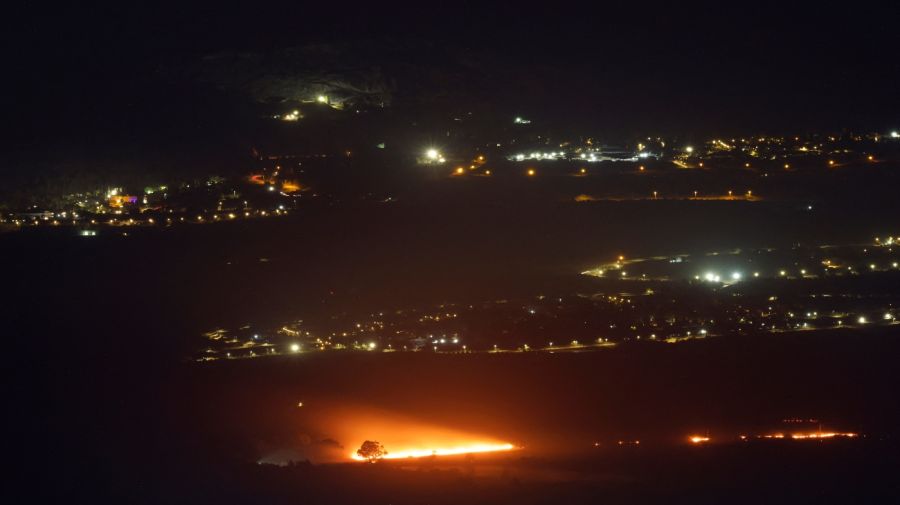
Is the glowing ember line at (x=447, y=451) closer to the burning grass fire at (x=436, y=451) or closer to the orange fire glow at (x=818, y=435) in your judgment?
the burning grass fire at (x=436, y=451)

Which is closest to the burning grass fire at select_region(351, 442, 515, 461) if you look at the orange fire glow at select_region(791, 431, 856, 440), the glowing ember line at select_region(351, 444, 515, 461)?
the glowing ember line at select_region(351, 444, 515, 461)

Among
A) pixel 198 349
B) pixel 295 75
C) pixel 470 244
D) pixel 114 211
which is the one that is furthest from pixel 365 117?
pixel 198 349

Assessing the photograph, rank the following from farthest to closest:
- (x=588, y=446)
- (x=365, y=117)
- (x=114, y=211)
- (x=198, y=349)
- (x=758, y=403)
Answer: (x=365, y=117)
(x=114, y=211)
(x=198, y=349)
(x=758, y=403)
(x=588, y=446)

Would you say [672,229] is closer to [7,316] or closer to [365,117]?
[365,117]

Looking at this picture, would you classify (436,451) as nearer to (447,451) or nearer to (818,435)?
(447,451)

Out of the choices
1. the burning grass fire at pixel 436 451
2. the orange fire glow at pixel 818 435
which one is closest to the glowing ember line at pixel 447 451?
the burning grass fire at pixel 436 451

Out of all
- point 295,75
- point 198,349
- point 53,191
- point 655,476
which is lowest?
point 655,476

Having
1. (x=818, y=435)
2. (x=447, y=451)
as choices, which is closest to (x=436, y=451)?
(x=447, y=451)

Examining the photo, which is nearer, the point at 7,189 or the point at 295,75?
the point at 7,189

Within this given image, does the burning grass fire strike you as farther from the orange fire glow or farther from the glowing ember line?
the orange fire glow
